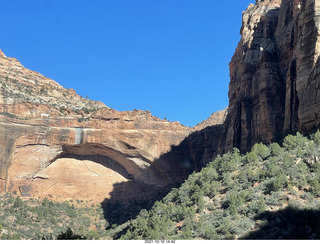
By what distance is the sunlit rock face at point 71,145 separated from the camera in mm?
56750

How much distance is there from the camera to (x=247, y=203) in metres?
30.8

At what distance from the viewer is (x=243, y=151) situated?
52.2 m

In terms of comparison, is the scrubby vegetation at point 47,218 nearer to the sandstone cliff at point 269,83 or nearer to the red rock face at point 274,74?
A: the sandstone cliff at point 269,83

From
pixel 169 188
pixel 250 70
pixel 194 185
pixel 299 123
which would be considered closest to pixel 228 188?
pixel 194 185

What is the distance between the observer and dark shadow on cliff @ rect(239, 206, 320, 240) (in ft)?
79.3

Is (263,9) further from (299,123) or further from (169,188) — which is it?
(169,188)

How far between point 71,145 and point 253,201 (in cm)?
3660

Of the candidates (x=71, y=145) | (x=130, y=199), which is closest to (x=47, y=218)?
(x=71, y=145)

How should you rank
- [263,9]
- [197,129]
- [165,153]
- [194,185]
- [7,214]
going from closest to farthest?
[194,185]
[7,214]
[263,9]
[165,153]
[197,129]

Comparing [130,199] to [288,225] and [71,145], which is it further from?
[288,225]

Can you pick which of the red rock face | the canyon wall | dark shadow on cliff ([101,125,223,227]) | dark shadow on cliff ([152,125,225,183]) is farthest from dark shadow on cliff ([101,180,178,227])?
the red rock face

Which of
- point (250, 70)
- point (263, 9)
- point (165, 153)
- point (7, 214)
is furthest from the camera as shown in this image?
point (165, 153)

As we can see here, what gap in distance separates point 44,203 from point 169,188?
752 inches

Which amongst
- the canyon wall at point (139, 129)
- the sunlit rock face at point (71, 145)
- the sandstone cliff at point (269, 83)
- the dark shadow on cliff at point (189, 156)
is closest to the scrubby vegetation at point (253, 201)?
the sandstone cliff at point (269, 83)
